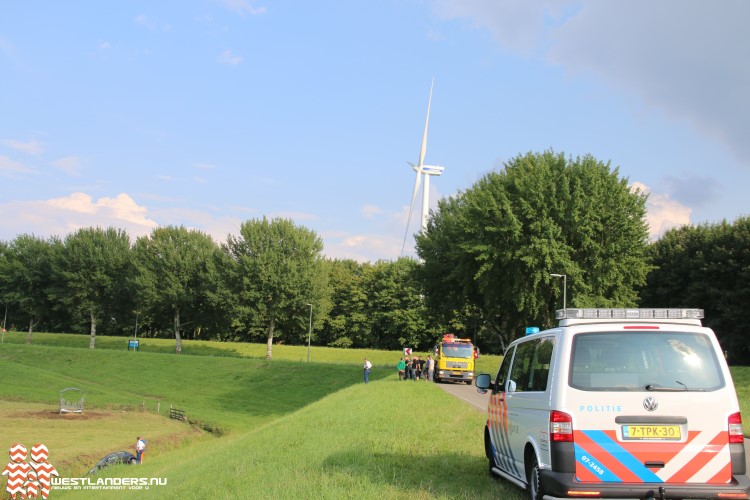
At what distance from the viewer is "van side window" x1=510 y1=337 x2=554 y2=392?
7.71 metres

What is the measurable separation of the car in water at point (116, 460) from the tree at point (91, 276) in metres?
64.9

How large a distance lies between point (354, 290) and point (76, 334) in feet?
134

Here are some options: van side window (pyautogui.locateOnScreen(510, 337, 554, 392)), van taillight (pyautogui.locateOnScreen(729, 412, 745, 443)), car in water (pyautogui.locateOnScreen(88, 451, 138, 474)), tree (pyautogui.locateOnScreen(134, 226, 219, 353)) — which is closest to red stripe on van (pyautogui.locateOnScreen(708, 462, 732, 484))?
van taillight (pyautogui.locateOnScreen(729, 412, 745, 443))

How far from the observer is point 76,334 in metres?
97.5

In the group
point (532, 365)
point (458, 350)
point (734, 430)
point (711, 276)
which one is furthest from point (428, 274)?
point (734, 430)

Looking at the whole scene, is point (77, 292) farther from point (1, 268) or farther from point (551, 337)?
point (551, 337)

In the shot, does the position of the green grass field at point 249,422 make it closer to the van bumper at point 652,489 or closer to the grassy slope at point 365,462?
the grassy slope at point 365,462

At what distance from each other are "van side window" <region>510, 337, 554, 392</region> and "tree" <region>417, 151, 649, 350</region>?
35031 millimetres

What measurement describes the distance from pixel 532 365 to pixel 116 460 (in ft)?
82.8

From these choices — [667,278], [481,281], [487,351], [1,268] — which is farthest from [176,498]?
[1,268]

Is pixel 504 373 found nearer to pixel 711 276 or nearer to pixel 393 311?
pixel 711 276

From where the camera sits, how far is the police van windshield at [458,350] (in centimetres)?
4041

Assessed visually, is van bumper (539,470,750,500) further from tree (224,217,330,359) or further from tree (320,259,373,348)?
tree (320,259,373,348)
